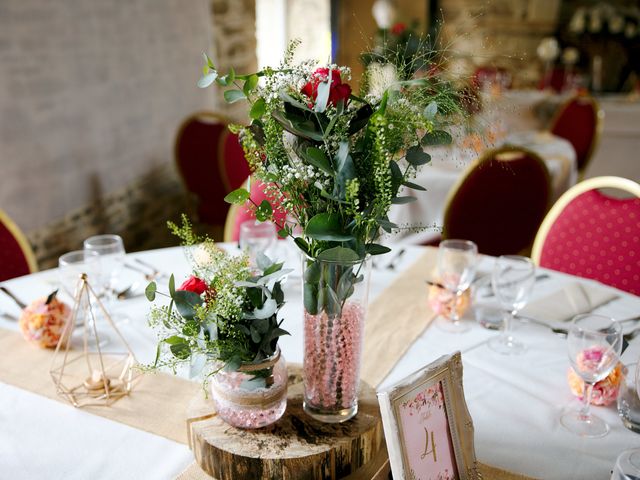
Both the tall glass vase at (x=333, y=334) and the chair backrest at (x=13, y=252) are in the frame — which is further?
the chair backrest at (x=13, y=252)

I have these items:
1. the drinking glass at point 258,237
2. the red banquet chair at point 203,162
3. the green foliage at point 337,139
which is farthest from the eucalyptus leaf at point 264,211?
the red banquet chair at point 203,162

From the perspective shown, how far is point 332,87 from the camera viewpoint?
826 mm

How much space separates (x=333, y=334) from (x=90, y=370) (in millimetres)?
575

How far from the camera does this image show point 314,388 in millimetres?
972

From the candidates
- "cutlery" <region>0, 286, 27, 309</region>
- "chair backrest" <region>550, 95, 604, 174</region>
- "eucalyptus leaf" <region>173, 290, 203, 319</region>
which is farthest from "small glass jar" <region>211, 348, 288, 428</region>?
"chair backrest" <region>550, 95, 604, 174</region>

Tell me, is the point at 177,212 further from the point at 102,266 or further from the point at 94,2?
the point at 102,266

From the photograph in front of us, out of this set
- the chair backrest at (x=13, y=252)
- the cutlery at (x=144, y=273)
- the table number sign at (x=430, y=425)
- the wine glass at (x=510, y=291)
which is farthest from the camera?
the chair backrest at (x=13, y=252)

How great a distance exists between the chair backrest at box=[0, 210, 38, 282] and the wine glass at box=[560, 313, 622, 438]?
1.60m

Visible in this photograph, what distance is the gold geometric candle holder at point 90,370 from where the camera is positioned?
3.73 feet

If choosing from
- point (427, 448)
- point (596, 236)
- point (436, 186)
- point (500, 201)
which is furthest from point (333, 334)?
point (436, 186)

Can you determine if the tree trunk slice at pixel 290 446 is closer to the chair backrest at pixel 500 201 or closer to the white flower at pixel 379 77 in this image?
the white flower at pixel 379 77

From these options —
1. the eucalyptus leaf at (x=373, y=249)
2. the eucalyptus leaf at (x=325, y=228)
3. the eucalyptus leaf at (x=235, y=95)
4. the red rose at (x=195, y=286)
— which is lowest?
the red rose at (x=195, y=286)

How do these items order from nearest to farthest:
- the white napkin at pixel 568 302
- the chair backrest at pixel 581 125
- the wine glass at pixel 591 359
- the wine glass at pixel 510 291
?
the wine glass at pixel 591 359, the wine glass at pixel 510 291, the white napkin at pixel 568 302, the chair backrest at pixel 581 125

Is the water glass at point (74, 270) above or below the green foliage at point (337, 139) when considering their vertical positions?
below
